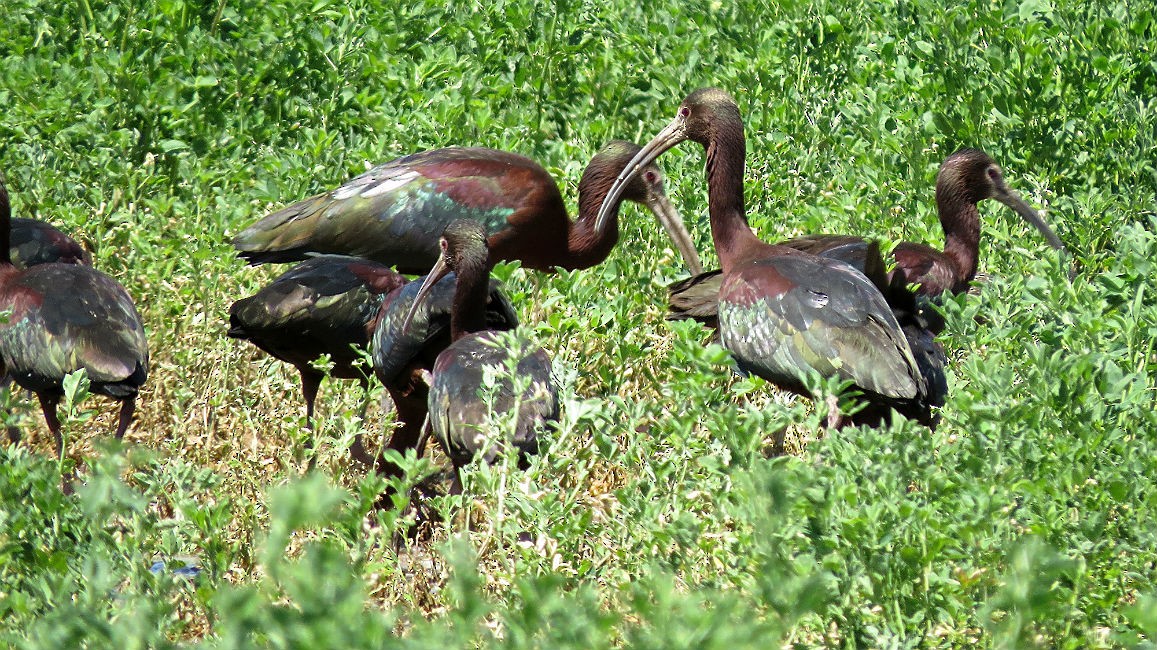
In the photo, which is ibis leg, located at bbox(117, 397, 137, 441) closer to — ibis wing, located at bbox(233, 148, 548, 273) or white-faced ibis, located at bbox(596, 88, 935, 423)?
ibis wing, located at bbox(233, 148, 548, 273)

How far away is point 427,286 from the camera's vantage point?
6.10m

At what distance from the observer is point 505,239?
7309 mm

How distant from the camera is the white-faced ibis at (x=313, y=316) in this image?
6160mm

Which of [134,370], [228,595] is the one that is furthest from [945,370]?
[228,595]

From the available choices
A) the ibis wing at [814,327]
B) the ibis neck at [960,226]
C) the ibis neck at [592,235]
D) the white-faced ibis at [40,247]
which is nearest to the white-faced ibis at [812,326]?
the ibis wing at [814,327]

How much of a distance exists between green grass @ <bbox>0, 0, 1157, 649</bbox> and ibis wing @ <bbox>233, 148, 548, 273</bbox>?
1.12 feet

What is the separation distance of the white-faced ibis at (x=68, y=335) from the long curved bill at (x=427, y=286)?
38.7 inches

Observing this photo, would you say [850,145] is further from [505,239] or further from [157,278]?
[157,278]

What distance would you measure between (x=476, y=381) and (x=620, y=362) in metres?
1.21

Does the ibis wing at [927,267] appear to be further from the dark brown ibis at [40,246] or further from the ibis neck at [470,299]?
the dark brown ibis at [40,246]

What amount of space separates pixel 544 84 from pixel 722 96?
6.64ft

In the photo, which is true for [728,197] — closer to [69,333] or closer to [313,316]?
[313,316]

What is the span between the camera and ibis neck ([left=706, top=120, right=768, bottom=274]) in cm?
664

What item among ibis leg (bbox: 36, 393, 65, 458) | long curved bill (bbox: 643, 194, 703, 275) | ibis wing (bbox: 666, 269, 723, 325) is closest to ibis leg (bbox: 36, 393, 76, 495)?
ibis leg (bbox: 36, 393, 65, 458)
